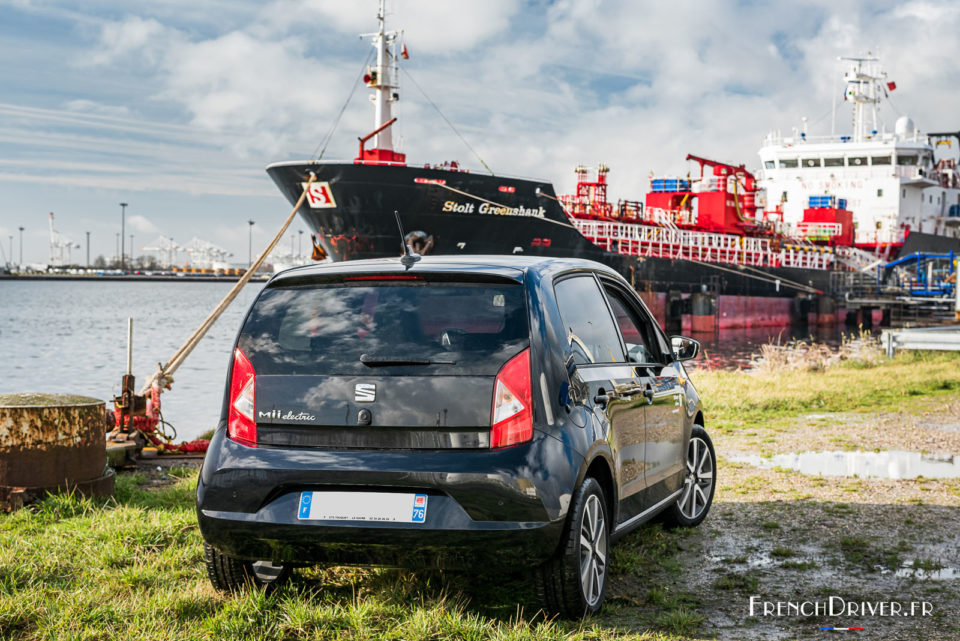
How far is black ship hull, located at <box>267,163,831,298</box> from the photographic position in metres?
33.8

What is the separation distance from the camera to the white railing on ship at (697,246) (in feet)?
136

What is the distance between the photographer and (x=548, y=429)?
12.3ft

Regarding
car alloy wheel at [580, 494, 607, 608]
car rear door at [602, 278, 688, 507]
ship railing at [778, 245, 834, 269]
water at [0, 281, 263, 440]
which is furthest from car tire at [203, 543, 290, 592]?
ship railing at [778, 245, 834, 269]

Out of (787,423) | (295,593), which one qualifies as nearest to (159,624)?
(295,593)

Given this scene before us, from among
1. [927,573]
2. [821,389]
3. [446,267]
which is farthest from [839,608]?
[821,389]

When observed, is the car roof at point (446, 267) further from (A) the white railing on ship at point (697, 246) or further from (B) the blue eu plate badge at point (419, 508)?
(A) the white railing on ship at point (697, 246)

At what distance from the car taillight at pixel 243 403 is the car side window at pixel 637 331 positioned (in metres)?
2.18

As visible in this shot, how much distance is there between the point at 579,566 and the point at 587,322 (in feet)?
Result: 3.92

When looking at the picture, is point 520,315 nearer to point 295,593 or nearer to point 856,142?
point 295,593

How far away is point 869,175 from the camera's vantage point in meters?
52.4

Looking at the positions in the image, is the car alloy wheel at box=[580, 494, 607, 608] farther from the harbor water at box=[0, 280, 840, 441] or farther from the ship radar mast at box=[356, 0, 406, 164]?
the ship radar mast at box=[356, 0, 406, 164]

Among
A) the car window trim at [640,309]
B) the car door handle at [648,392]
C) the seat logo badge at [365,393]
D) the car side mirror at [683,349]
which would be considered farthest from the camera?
the car side mirror at [683,349]

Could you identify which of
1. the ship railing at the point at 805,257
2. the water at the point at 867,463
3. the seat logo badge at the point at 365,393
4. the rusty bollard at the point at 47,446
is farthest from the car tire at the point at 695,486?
the ship railing at the point at 805,257

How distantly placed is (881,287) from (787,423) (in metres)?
40.7
